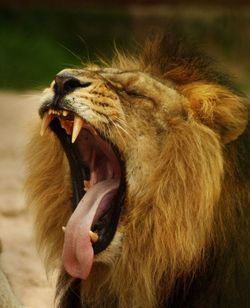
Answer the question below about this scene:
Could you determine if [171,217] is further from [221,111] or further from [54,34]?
[54,34]

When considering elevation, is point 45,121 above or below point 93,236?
above

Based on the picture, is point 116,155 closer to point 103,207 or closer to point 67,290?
point 103,207

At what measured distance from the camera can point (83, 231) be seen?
170 inches

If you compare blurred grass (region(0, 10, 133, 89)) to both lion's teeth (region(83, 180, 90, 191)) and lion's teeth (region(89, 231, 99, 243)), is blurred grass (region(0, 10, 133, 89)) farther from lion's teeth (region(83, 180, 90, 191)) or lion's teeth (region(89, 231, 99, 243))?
lion's teeth (region(89, 231, 99, 243))

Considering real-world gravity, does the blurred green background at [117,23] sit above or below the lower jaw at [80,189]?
above

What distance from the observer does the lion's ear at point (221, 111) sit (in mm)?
4262

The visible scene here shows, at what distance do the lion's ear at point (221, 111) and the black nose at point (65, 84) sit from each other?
0.49 m

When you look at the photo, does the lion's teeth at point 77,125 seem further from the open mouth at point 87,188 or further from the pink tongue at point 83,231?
the pink tongue at point 83,231

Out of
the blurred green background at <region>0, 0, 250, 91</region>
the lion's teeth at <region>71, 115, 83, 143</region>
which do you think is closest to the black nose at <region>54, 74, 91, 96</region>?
the lion's teeth at <region>71, 115, 83, 143</region>

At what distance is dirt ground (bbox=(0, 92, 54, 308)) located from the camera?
5.41 metres

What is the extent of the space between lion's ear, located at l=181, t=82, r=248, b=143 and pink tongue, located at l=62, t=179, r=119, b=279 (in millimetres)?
497

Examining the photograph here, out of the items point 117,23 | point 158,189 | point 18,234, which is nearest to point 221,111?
point 158,189

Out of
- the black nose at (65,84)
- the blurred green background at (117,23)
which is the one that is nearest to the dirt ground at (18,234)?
the black nose at (65,84)

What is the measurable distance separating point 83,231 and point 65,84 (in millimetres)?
623
